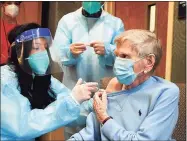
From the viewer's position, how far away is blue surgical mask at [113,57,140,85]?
1138 mm

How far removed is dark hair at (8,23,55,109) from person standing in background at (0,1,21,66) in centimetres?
6

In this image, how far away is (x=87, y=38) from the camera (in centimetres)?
162

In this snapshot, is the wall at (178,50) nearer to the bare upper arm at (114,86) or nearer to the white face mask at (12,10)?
the bare upper arm at (114,86)

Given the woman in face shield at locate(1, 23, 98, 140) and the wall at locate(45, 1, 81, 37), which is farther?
the wall at locate(45, 1, 81, 37)

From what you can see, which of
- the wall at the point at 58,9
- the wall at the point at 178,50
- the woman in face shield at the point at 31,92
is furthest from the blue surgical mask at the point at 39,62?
the wall at the point at 178,50

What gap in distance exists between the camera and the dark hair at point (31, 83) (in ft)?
3.92

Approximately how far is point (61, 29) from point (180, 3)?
84 centimetres

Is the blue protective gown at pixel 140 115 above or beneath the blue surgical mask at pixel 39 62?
beneath

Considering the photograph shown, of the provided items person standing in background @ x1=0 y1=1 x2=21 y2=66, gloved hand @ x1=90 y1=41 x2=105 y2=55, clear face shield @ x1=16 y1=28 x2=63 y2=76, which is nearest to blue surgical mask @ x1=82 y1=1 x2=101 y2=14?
gloved hand @ x1=90 y1=41 x2=105 y2=55

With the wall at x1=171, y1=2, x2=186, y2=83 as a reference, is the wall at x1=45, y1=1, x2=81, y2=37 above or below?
above

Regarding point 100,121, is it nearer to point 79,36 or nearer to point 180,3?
point 79,36

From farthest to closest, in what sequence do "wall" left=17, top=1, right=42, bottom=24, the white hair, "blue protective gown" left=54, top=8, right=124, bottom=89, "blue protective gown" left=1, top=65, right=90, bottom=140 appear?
"wall" left=17, top=1, right=42, bottom=24, "blue protective gown" left=54, top=8, right=124, bottom=89, the white hair, "blue protective gown" left=1, top=65, right=90, bottom=140

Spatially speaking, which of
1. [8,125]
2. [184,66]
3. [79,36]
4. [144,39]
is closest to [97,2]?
→ [79,36]

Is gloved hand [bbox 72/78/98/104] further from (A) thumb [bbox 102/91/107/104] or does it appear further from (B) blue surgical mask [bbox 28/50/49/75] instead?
(B) blue surgical mask [bbox 28/50/49/75]
